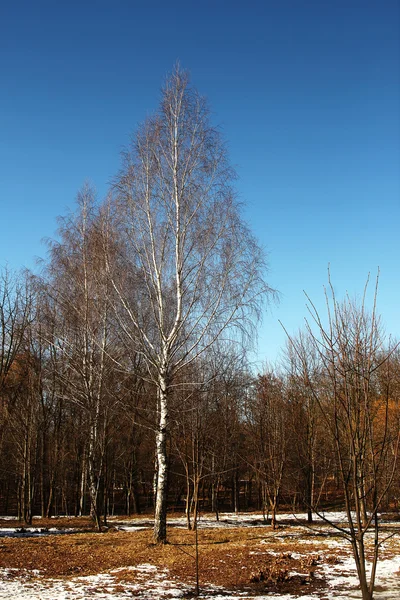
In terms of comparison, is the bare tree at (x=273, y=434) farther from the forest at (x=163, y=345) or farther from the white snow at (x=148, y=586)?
the white snow at (x=148, y=586)

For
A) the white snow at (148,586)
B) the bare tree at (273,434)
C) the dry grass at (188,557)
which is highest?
the bare tree at (273,434)

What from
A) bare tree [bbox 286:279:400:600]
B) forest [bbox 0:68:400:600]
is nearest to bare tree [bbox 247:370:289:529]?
forest [bbox 0:68:400:600]

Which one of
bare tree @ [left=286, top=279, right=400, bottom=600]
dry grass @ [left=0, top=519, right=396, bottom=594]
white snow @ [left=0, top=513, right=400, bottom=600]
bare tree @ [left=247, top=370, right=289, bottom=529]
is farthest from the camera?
bare tree @ [left=247, top=370, right=289, bottom=529]

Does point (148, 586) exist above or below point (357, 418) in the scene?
below

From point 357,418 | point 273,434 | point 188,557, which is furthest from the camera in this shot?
point 273,434

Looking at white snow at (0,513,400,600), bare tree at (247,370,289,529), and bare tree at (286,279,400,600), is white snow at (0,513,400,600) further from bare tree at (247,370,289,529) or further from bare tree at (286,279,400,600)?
bare tree at (247,370,289,529)

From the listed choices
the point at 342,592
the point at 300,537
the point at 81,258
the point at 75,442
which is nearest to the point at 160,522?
the point at 300,537

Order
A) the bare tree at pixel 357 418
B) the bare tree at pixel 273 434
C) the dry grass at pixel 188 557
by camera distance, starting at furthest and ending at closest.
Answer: the bare tree at pixel 273 434 → the dry grass at pixel 188 557 → the bare tree at pixel 357 418

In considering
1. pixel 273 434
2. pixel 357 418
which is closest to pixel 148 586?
pixel 357 418

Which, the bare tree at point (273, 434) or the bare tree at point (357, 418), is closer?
the bare tree at point (357, 418)

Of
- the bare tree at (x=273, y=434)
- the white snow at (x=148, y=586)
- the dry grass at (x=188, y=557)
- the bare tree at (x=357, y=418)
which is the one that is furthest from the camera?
the bare tree at (x=273, y=434)

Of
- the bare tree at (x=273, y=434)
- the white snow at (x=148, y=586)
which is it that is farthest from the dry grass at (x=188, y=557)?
the bare tree at (x=273, y=434)

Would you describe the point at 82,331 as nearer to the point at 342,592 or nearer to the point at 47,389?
the point at 47,389

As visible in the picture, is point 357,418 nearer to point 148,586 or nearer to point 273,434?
point 148,586
